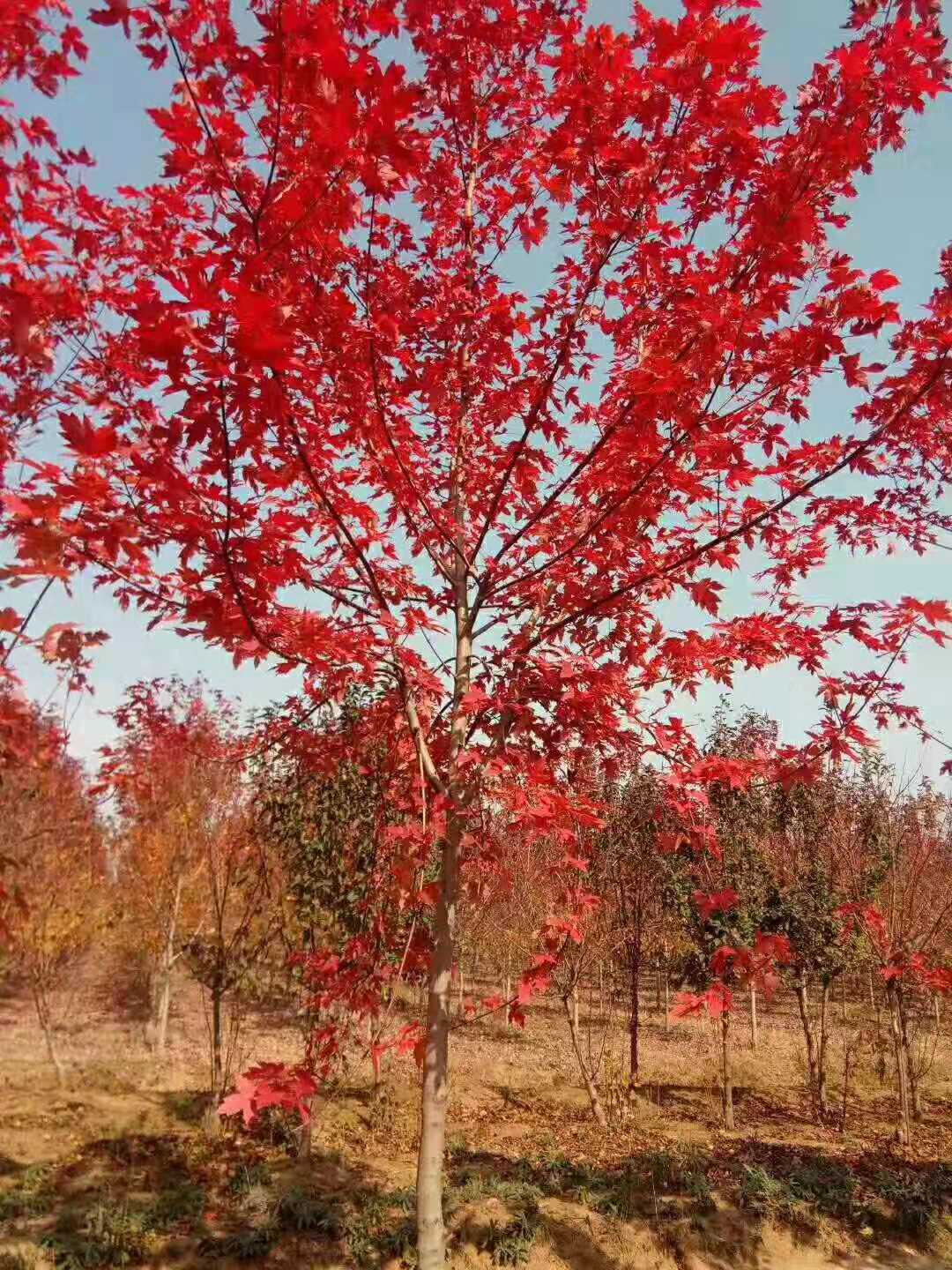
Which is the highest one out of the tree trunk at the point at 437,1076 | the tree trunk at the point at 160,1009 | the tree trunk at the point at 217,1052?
the tree trunk at the point at 437,1076

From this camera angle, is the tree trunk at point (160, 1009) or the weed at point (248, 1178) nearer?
the weed at point (248, 1178)

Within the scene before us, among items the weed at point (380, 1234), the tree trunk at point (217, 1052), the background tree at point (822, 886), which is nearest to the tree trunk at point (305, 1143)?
the tree trunk at point (217, 1052)

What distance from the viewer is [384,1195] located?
6.43 metres

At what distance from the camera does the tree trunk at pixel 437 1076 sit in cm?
304

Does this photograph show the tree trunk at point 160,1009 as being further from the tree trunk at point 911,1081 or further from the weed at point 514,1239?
the tree trunk at point 911,1081

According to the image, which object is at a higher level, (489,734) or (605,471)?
(605,471)

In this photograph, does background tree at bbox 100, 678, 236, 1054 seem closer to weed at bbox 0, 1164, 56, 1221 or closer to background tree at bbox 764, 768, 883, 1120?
weed at bbox 0, 1164, 56, 1221

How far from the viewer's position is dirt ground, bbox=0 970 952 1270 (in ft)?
18.0

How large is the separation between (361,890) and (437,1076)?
588cm

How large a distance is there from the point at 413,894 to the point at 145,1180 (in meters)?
6.07

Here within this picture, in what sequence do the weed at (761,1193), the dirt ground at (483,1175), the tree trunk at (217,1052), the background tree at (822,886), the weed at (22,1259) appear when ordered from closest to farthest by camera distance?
the weed at (22,1259) → the dirt ground at (483,1175) → the weed at (761,1193) → the tree trunk at (217,1052) → the background tree at (822,886)

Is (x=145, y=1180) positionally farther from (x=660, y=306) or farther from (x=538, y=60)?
(x=538, y=60)

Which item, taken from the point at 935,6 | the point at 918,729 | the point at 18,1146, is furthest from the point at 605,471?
the point at 18,1146

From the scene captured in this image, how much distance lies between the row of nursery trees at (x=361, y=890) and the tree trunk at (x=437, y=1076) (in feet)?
3.44
